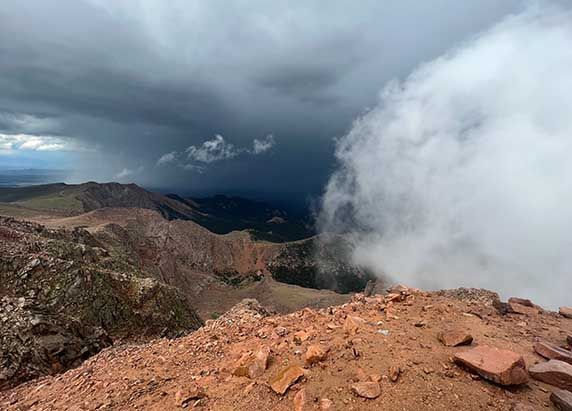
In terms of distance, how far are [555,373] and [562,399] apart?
1.11 meters

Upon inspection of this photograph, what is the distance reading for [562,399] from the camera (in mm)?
9062

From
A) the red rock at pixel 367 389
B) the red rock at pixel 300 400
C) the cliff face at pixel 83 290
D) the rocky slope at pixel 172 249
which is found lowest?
the rocky slope at pixel 172 249

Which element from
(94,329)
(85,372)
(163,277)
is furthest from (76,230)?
(85,372)

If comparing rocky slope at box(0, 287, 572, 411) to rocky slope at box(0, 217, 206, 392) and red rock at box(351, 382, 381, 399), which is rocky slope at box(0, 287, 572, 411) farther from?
rocky slope at box(0, 217, 206, 392)

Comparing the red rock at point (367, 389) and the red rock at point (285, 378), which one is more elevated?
the red rock at point (367, 389)

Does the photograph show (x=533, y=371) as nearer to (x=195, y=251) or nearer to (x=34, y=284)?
(x=34, y=284)

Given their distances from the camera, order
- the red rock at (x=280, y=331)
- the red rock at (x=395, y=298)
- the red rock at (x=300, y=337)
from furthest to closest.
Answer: the red rock at (x=395, y=298), the red rock at (x=280, y=331), the red rock at (x=300, y=337)

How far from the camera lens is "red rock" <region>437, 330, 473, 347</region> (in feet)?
38.6

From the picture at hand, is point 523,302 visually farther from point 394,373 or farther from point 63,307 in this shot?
point 63,307

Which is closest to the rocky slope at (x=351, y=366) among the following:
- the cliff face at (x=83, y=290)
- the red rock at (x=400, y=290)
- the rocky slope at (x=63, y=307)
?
the red rock at (x=400, y=290)

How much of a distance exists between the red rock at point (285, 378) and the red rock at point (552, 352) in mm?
7514

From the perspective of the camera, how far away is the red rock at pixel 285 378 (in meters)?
10.2

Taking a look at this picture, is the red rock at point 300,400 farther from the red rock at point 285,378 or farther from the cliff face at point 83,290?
the cliff face at point 83,290

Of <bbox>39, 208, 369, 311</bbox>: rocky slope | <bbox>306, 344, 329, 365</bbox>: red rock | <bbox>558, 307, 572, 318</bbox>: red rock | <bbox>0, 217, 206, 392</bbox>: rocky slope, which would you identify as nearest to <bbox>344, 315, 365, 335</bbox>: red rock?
<bbox>306, 344, 329, 365</bbox>: red rock
